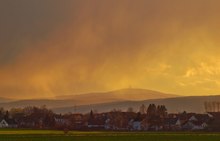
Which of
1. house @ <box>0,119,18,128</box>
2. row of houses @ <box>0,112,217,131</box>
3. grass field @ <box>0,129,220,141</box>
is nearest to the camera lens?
grass field @ <box>0,129,220,141</box>

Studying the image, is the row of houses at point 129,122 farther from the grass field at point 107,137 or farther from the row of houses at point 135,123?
the grass field at point 107,137

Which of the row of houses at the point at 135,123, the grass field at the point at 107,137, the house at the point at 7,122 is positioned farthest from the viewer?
the house at the point at 7,122

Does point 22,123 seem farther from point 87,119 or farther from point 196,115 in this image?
point 196,115

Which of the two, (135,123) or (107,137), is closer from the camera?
(107,137)

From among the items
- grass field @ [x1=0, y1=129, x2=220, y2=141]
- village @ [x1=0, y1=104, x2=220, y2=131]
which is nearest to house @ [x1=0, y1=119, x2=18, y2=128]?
village @ [x1=0, y1=104, x2=220, y2=131]

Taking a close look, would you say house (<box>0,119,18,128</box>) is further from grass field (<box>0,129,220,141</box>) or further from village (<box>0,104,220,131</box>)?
grass field (<box>0,129,220,141</box>)

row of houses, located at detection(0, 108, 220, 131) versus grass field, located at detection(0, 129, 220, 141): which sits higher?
row of houses, located at detection(0, 108, 220, 131)

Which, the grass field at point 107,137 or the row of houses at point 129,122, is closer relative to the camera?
the grass field at point 107,137

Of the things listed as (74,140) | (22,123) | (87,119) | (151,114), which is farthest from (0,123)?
(74,140)

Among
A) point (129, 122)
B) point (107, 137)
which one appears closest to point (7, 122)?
point (129, 122)

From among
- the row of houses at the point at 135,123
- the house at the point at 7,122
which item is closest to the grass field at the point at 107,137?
the row of houses at the point at 135,123

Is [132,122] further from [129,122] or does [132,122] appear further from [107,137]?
[107,137]

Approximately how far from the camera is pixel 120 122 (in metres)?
188

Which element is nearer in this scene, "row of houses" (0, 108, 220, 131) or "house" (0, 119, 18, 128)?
"row of houses" (0, 108, 220, 131)
